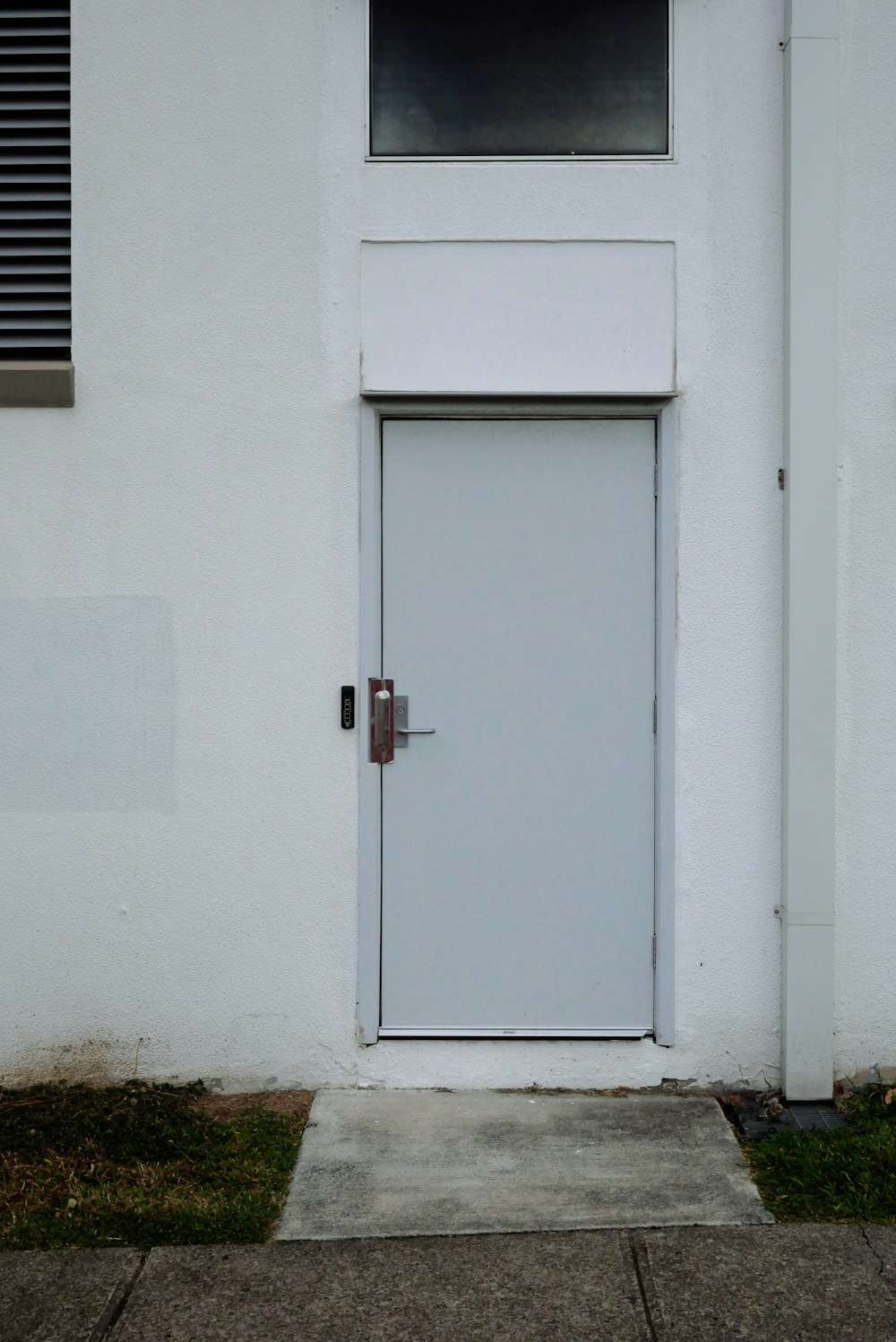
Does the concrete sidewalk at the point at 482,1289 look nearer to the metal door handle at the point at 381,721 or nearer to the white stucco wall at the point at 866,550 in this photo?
the white stucco wall at the point at 866,550

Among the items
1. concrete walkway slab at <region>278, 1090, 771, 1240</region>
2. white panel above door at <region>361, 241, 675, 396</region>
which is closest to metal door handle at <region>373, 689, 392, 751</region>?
white panel above door at <region>361, 241, 675, 396</region>

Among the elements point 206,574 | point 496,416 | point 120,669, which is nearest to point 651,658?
point 496,416

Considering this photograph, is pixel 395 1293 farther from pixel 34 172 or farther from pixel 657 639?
pixel 34 172

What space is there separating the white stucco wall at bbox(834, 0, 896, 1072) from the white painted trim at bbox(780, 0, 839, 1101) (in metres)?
0.11

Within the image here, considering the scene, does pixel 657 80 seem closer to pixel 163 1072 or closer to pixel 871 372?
pixel 871 372

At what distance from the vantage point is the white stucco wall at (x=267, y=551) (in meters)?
4.30

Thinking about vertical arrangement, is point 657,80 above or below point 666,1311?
above

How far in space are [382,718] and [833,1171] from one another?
7.08 feet

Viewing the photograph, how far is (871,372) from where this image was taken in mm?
4305

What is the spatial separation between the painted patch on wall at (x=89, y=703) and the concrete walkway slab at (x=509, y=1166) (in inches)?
55.6

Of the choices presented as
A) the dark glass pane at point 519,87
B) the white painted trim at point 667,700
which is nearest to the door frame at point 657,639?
the white painted trim at point 667,700

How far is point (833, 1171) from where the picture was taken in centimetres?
370

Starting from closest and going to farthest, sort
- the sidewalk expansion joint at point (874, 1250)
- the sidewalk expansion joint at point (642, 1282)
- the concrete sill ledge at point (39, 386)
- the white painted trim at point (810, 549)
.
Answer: the sidewalk expansion joint at point (642, 1282) → the sidewalk expansion joint at point (874, 1250) → the white painted trim at point (810, 549) → the concrete sill ledge at point (39, 386)

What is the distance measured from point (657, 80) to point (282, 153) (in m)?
1.44
